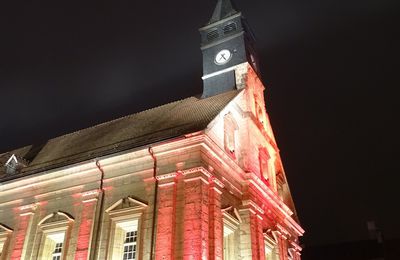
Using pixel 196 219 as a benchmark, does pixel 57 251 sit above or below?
below

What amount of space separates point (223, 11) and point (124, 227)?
2286 centimetres

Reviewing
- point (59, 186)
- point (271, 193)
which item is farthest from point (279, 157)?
point (59, 186)

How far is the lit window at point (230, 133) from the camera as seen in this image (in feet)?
85.6

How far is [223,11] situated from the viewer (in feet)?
126

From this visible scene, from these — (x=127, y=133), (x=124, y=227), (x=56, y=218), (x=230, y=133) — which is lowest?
(x=124, y=227)

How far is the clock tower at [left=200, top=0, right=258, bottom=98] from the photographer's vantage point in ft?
109

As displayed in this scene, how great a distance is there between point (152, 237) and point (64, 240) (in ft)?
20.2

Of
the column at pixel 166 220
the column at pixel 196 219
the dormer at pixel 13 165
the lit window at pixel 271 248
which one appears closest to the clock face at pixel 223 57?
the lit window at pixel 271 248

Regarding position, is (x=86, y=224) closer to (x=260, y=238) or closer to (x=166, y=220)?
(x=166, y=220)

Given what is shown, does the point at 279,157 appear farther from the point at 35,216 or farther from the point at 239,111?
the point at 35,216

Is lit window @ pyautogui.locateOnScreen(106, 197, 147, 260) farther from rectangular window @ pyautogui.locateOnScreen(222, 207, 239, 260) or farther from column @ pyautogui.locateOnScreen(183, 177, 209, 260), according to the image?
rectangular window @ pyautogui.locateOnScreen(222, 207, 239, 260)

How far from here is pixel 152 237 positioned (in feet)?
68.6

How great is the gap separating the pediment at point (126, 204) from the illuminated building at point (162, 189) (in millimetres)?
61

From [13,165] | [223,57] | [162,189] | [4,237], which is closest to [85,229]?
[162,189]
